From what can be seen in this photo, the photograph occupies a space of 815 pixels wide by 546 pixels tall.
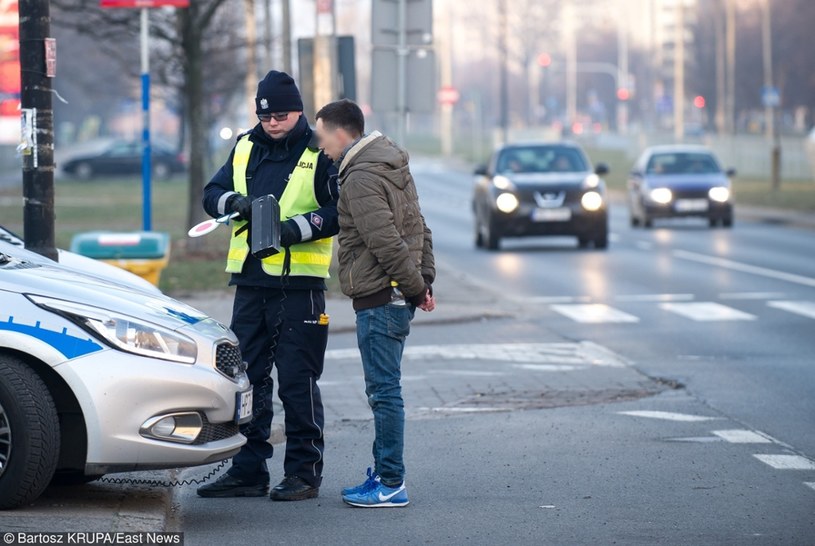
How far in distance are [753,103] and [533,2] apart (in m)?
33.1

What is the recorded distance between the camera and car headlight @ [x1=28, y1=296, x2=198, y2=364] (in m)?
6.21

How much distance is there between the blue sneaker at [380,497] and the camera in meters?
6.73

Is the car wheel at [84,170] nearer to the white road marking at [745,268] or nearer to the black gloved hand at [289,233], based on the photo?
the white road marking at [745,268]

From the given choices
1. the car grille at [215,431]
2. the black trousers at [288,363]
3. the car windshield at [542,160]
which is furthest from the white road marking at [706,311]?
the car windshield at [542,160]

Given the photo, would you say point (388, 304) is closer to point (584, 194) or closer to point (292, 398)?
point (292, 398)

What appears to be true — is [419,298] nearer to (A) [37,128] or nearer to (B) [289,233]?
(B) [289,233]

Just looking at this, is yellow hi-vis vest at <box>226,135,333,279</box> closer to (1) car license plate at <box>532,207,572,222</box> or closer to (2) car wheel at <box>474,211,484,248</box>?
(1) car license plate at <box>532,207,572,222</box>

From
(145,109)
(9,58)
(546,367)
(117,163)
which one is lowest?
(546,367)

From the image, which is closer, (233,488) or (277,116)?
(277,116)

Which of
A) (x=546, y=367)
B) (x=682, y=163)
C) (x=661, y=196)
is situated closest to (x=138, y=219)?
(x=661, y=196)

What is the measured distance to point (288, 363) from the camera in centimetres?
691

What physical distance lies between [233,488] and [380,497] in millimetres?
747

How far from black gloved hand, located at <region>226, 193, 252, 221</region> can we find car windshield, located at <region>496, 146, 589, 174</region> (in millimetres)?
18849

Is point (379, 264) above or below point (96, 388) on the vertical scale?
above
